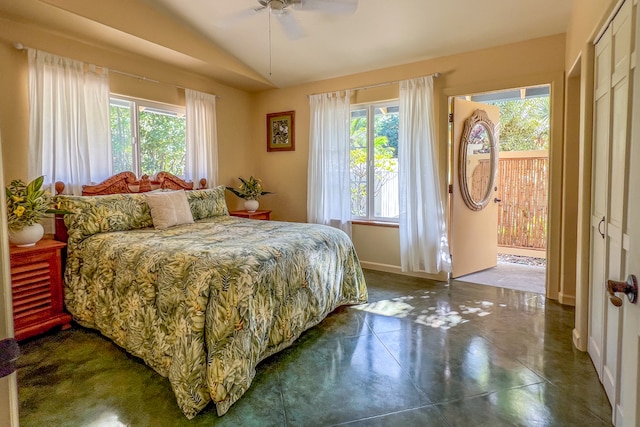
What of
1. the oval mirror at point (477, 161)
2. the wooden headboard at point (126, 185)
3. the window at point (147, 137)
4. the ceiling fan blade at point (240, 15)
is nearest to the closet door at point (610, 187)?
the oval mirror at point (477, 161)

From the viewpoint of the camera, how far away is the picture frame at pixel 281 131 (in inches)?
194

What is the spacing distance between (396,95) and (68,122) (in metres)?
3.33

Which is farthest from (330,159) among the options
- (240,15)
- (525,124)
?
(525,124)

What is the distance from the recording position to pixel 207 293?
1868 mm

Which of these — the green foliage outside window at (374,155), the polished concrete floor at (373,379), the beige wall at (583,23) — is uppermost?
the beige wall at (583,23)

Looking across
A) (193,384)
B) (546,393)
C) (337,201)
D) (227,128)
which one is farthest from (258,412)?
(227,128)

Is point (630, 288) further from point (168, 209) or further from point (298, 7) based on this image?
point (168, 209)

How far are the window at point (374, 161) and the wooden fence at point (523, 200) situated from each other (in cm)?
247

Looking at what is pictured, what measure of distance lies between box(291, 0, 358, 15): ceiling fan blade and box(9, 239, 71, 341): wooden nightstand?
256cm

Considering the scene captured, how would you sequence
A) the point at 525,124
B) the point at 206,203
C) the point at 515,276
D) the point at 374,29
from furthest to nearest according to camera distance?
the point at 525,124
the point at 515,276
the point at 206,203
the point at 374,29

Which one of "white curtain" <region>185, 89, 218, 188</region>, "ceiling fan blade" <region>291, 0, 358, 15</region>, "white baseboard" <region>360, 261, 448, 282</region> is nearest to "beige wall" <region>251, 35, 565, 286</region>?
"white baseboard" <region>360, 261, 448, 282</region>

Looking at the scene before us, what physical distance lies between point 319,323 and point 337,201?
77.7 inches

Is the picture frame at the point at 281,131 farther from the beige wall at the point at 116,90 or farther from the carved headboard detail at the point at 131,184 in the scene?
the carved headboard detail at the point at 131,184

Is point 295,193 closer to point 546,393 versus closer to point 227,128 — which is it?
point 227,128
